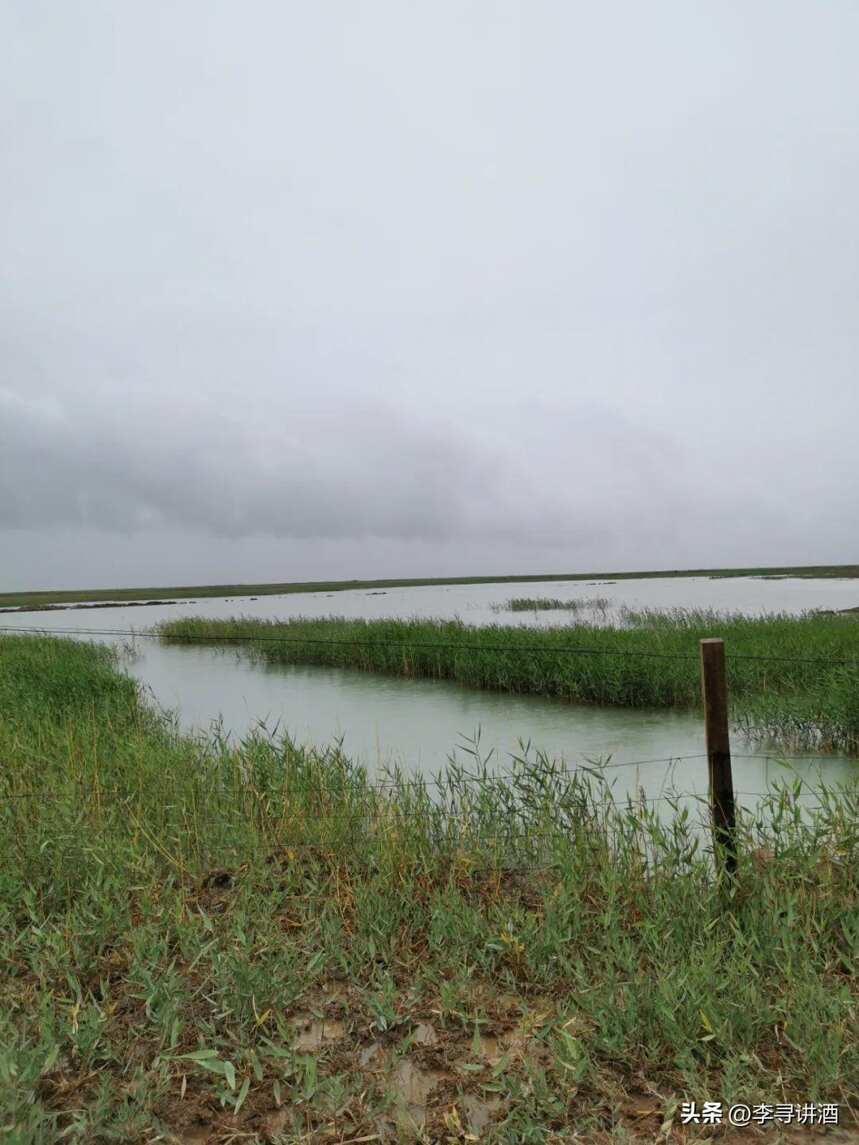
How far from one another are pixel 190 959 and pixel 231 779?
289cm

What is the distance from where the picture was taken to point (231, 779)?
6.17 m

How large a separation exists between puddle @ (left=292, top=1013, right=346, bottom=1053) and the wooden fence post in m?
2.09

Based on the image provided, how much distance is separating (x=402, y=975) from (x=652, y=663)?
9475 mm

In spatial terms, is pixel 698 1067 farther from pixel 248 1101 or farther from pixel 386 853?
pixel 386 853

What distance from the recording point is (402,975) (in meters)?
3.28

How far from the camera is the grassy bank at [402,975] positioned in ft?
8.02

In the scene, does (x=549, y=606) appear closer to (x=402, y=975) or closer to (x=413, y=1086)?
(x=402, y=975)

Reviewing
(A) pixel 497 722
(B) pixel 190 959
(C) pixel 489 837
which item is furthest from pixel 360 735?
(B) pixel 190 959

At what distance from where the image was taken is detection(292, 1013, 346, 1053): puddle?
279 centimetres

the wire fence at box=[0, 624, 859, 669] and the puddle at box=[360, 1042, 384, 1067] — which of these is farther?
the wire fence at box=[0, 624, 859, 669]

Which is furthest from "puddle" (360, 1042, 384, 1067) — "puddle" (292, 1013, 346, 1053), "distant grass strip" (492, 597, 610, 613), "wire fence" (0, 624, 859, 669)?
"distant grass strip" (492, 597, 610, 613)

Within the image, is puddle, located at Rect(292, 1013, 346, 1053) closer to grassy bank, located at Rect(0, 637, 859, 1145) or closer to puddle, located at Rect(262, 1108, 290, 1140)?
grassy bank, located at Rect(0, 637, 859, 1145)

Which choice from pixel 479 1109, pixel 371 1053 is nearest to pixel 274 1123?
pixel 371 1053

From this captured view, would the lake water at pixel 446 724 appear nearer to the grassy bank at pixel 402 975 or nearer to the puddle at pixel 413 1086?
the grassy bank at pixel 402 975
